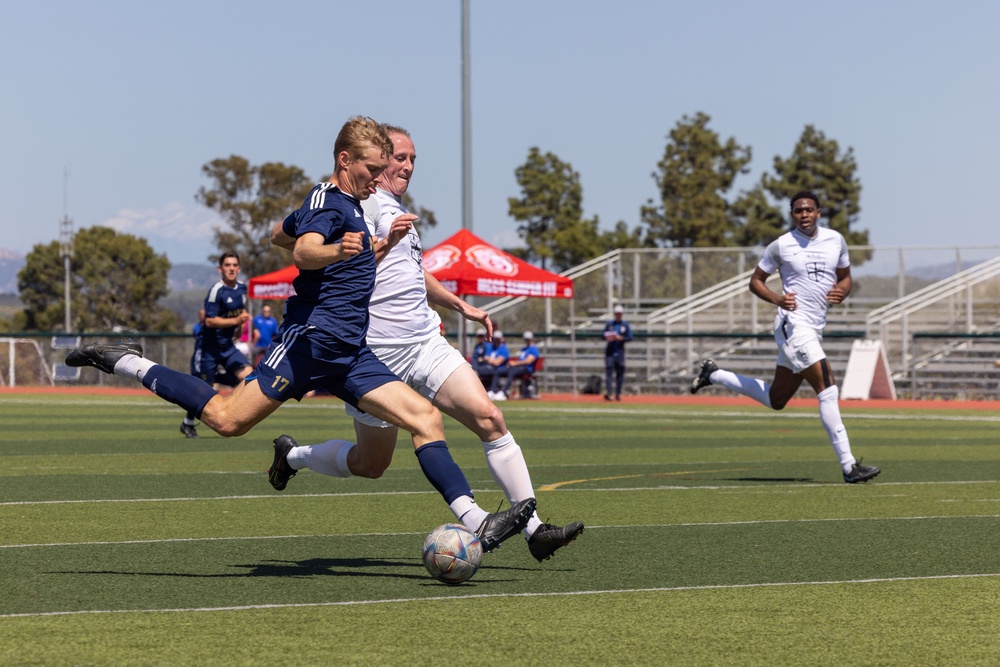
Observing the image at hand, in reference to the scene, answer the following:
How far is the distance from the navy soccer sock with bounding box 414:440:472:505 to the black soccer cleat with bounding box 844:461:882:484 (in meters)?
5.81

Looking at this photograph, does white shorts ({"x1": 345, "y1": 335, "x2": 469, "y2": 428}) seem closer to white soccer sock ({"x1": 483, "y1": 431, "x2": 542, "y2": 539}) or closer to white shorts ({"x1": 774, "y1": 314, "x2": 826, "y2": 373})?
white soccer sock ({"x1": 483, "y1": 431, "x2": 542, "y2": 539})

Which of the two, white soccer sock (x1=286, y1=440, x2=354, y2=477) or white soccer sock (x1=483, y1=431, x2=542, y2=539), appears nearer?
white soccer sock (x1=483, y1=431, x2=542, y2=539)

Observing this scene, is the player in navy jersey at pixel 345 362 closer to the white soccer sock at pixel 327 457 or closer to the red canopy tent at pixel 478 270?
the white soccer sock at pixel 327 457

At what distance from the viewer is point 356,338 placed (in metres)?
6.99

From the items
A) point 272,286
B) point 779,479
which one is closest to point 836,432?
point 779,479

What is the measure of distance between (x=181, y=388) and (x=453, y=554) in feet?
4.97

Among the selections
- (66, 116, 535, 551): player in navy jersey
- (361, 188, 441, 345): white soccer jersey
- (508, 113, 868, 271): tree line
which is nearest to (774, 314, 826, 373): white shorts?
(361, 188, 441, 345): white soccer jersey

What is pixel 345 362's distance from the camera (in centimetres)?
697

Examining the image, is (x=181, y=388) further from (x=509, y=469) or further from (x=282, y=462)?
(x=509, y=469)

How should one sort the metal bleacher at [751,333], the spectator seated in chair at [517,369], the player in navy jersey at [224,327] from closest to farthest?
the player in navy jersey at [224,327] < the spectator seated in chair at [517,369] < the metal bleacher at [751,333]

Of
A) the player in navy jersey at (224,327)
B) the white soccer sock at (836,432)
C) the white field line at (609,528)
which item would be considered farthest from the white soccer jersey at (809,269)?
the player in navy jersey at (224,327)

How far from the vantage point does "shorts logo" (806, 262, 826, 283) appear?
12.7 m

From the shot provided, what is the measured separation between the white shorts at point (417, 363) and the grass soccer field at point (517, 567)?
2.74ft

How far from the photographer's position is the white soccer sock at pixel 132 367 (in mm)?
7324
